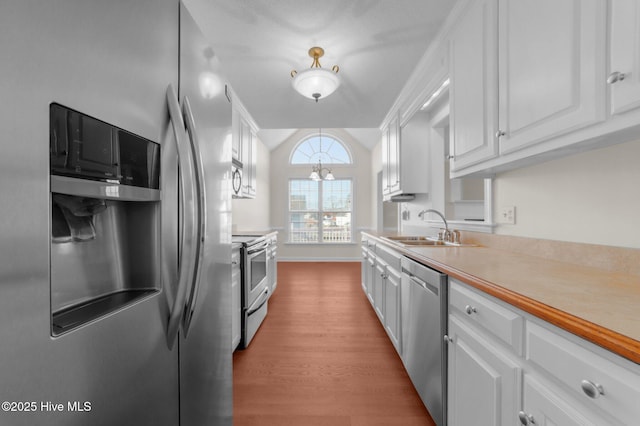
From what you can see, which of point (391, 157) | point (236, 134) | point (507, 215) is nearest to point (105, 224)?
point (507, 215)

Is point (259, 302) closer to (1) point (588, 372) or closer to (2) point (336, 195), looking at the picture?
(1) point (588, 372)

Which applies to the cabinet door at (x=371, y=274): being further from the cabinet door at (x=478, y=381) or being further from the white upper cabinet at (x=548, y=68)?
the white upper cabinet at (x=548, y=68)

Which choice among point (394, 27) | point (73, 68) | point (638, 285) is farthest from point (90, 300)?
point (394, 27)

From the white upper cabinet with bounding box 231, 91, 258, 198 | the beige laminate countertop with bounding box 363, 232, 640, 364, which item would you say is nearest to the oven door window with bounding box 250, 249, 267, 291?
the white upper cabinet with bounding box 231, 91, 258, 198

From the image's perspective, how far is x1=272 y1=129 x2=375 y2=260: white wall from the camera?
677 cm

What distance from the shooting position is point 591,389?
0.59m

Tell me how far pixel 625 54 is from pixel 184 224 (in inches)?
53.3

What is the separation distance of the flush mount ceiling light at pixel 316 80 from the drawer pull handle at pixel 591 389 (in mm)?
2030

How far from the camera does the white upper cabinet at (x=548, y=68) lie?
0.86m

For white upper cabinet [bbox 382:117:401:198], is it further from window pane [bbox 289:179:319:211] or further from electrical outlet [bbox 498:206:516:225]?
window pane [bbox 289:179:319:211]

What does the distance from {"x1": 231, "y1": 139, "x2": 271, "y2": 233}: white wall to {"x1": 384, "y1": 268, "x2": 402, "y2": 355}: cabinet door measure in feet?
8.25

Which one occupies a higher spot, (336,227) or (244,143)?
(244,143)

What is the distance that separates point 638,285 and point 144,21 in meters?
1.69

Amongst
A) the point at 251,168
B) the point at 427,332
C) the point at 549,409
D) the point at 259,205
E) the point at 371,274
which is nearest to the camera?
the point at 549,409
